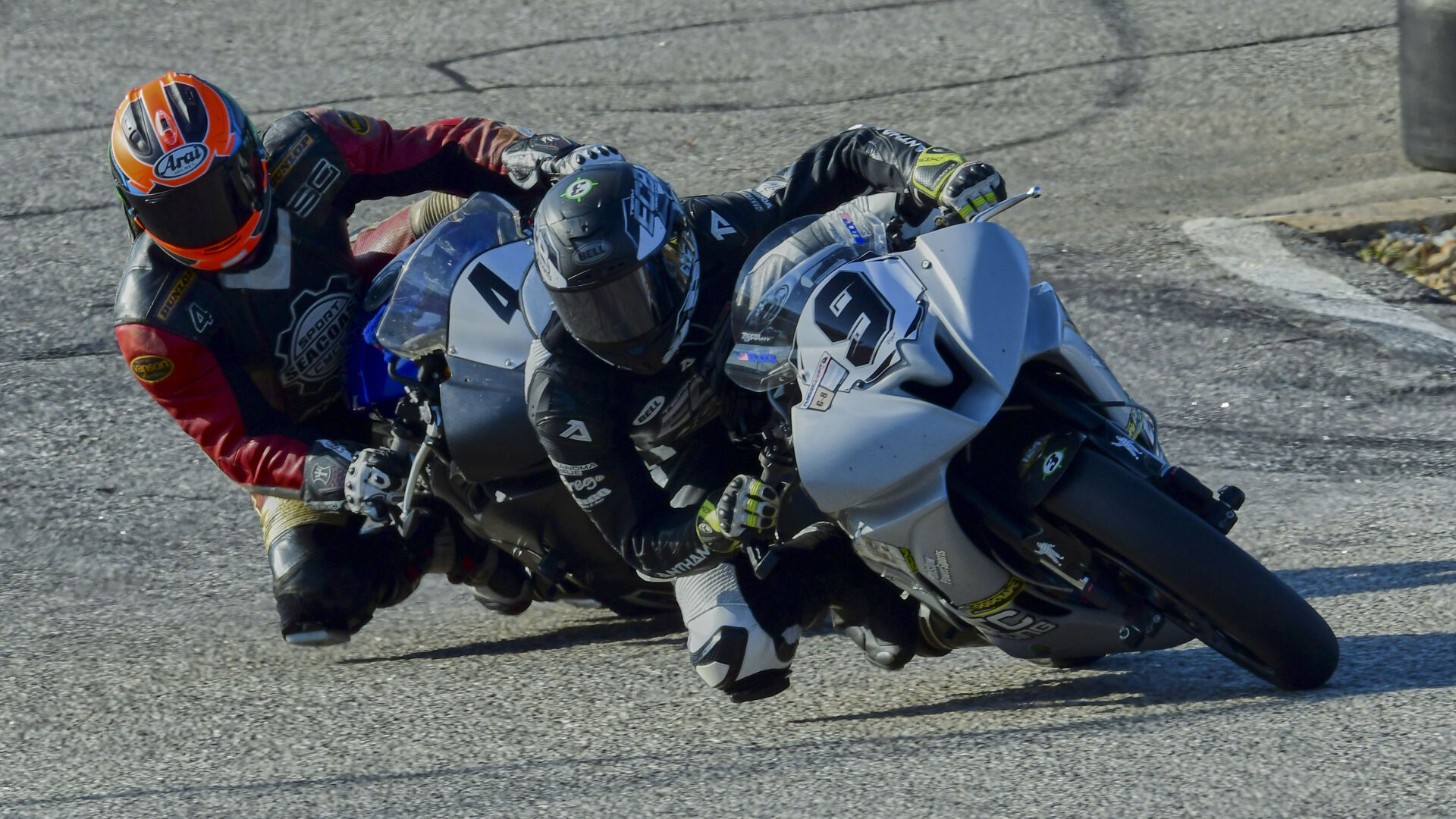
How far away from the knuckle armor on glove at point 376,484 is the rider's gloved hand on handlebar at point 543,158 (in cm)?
101

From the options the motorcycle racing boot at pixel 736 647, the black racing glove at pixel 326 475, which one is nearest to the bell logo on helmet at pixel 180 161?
the black racing glove at pixel 326 475

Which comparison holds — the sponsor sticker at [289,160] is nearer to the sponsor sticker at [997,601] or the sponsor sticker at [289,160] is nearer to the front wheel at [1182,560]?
the sponsor sticker at [997,601]

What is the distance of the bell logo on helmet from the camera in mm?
4590

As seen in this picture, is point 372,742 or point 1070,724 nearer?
point 1070,724

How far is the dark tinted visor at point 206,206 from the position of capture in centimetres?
461

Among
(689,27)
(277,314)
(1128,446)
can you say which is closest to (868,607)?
(1128,446)

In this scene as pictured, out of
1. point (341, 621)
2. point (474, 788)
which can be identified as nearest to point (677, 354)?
point (474, 788)

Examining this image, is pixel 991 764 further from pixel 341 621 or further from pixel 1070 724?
pixel 341 621

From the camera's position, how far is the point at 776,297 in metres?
3.61

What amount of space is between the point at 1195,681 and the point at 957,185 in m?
1.33

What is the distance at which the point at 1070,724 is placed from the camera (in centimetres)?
354

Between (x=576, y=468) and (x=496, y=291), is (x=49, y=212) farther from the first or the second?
(x=576, y=468)

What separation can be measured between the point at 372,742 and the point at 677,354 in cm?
127

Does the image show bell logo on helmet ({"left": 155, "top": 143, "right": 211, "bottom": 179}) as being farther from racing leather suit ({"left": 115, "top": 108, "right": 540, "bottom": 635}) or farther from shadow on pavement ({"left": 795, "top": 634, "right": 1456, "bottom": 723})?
shadow on pavement ({"left": 795, "top": 634, "right": 1456, "bottom": 723})
